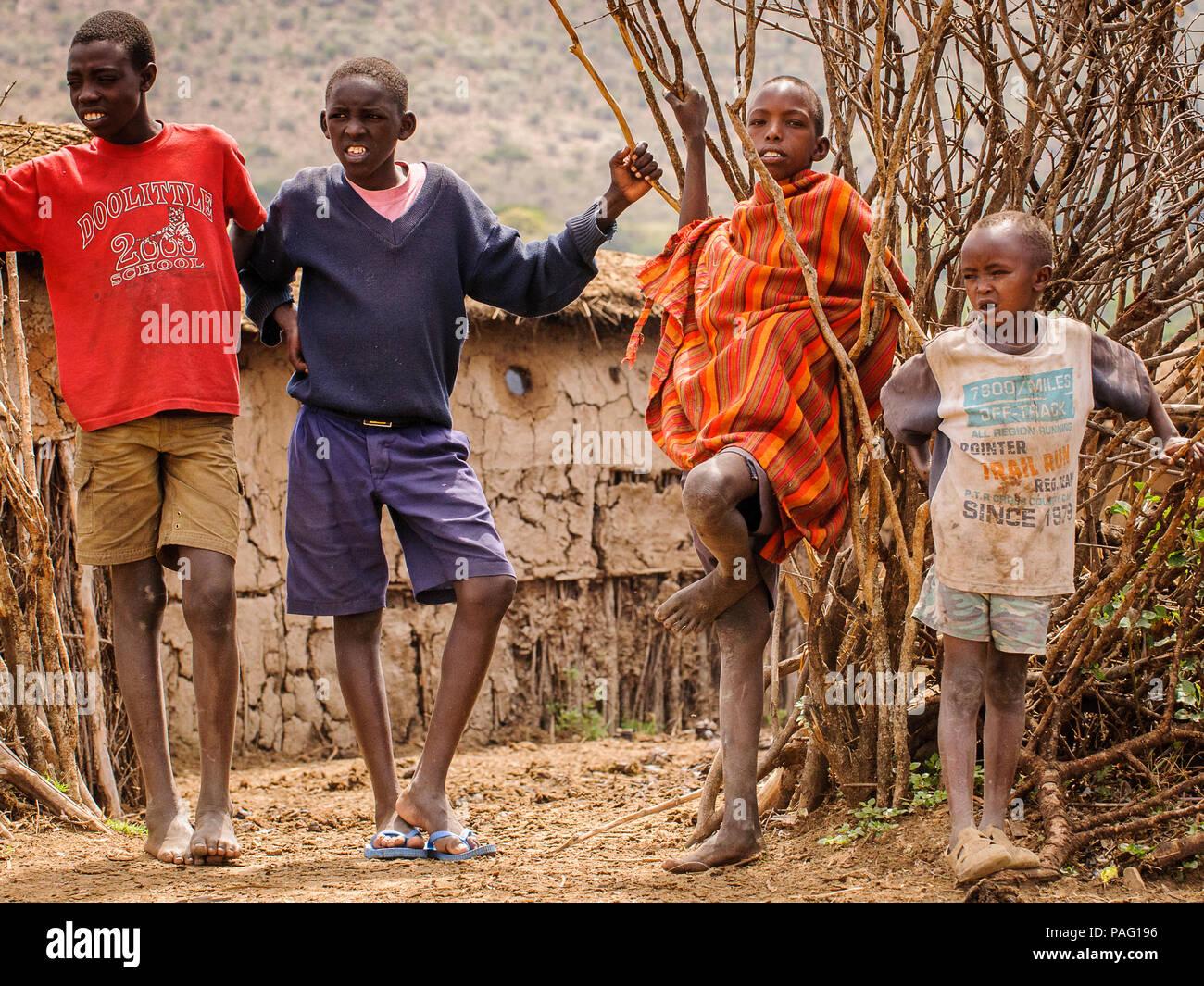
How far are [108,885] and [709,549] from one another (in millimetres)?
1614

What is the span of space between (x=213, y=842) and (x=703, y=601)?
1350mm

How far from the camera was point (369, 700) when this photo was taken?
10.8ft

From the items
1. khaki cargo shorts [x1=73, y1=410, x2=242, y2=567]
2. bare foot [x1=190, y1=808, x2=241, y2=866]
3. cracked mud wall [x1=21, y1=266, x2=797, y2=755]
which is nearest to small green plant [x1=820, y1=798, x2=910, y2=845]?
bare foot [x1=190, y1=808, x2=241, y2=866]

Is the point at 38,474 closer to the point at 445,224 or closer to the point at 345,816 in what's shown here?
the point at 345,816

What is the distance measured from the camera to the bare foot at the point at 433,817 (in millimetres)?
3109

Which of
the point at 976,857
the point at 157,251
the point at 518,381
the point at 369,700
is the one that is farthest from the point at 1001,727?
the point at 518,381

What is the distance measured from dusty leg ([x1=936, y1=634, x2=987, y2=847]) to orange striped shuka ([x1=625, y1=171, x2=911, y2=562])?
462 millimetres

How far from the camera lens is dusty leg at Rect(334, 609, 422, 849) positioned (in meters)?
3.28

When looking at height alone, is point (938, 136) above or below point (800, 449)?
above

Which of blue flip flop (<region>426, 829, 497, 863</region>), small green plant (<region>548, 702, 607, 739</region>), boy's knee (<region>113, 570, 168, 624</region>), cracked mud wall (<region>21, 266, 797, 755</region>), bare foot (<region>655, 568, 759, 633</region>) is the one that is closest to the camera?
bare foot (<region>655, 568, 759, 633</region>)

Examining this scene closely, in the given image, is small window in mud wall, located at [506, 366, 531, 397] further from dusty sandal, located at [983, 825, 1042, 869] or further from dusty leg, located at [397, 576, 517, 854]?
dusty sandal, located at [983, 825, 1042, 869]

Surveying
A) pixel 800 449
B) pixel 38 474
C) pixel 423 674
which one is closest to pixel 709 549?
pixel 800 449

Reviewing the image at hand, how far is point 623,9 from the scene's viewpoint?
3242mm

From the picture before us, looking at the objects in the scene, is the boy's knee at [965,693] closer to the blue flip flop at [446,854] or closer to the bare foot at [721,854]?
the bare foot at [721,854]
